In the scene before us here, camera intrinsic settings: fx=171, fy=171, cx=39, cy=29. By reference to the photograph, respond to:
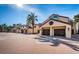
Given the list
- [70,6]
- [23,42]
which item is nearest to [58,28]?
[70,6]

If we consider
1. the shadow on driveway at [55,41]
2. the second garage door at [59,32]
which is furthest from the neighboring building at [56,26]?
the shadow on driveway at [55,41]

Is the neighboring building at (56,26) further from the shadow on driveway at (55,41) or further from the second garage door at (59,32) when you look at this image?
the shadow on driveway at (55,41)

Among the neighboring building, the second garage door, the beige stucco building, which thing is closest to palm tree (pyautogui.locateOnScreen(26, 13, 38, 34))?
the beige stucco building

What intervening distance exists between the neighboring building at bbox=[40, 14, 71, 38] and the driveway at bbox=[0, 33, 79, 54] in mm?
154

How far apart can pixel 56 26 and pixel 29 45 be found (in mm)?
710

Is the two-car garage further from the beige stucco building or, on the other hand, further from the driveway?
the driveway

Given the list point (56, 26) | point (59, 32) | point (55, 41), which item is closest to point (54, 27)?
point (56, 26)

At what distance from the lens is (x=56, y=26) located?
3688mm

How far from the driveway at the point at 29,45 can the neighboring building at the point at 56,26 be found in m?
0.15

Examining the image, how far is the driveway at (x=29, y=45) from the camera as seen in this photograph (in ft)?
11.6

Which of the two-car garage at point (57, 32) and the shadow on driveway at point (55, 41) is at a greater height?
the two-car garage at point (57, 32)

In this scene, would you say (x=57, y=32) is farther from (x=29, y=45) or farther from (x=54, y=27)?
(x=29, y=45)
